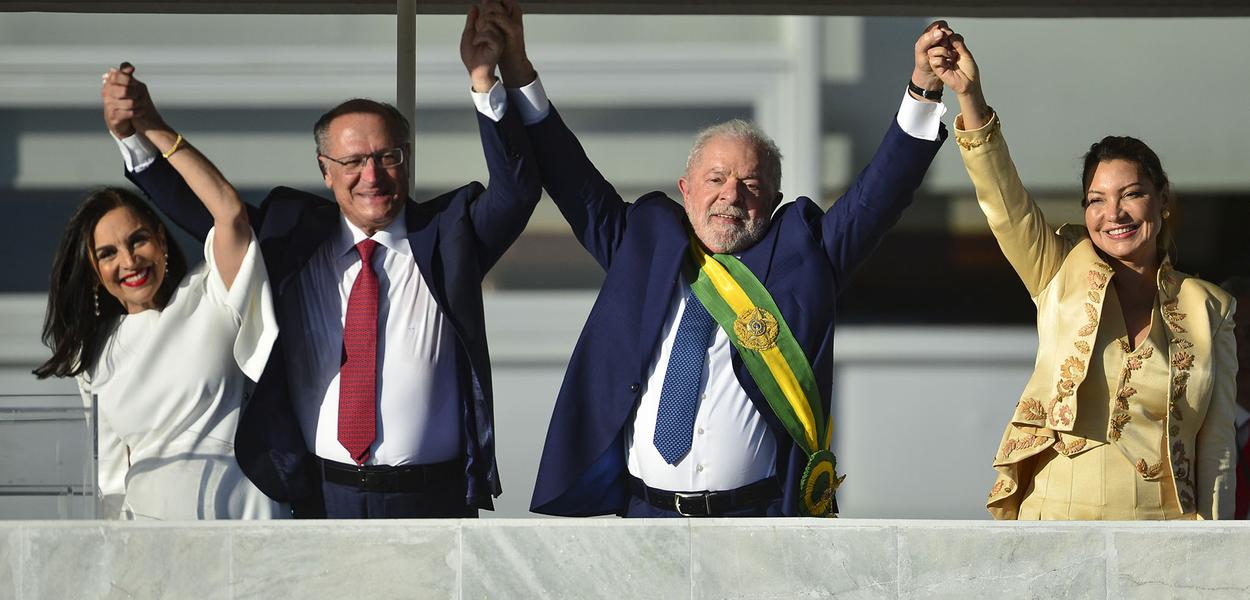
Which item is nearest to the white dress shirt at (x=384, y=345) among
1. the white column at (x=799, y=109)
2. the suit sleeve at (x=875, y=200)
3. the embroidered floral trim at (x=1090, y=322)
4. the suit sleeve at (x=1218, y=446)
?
the suit sleeve at (x=875, y=200)

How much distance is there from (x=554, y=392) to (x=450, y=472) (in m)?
2.80

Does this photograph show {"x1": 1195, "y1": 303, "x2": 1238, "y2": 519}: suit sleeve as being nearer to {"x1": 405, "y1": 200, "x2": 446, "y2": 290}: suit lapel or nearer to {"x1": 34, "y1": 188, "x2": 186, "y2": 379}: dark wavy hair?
{"x1": 405, "y1": 200, "x2": 446, "y2": 290}: suit lapel

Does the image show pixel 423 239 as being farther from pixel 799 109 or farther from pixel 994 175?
pixel 799 109

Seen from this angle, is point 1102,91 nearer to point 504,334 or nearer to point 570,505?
point 504,334

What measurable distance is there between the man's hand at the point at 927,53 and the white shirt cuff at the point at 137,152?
5.80 feet

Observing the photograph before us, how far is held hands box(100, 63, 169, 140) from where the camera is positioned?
4234 millimetres

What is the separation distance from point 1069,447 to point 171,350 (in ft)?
6.79

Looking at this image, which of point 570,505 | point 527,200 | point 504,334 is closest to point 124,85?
point 527,200

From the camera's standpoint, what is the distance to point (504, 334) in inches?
278

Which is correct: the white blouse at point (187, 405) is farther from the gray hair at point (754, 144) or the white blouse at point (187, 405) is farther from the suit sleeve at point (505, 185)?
the gray hair at point (754, 144)

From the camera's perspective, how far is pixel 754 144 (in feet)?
14.0

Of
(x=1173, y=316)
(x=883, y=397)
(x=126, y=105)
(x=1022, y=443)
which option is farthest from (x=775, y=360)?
(x=883, y=397)

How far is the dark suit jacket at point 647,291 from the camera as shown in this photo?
13.7 feet

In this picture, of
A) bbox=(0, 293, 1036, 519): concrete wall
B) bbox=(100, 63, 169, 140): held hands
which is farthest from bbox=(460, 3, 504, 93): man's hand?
bbox=(0, 293, 1036, 519): concrete wall
